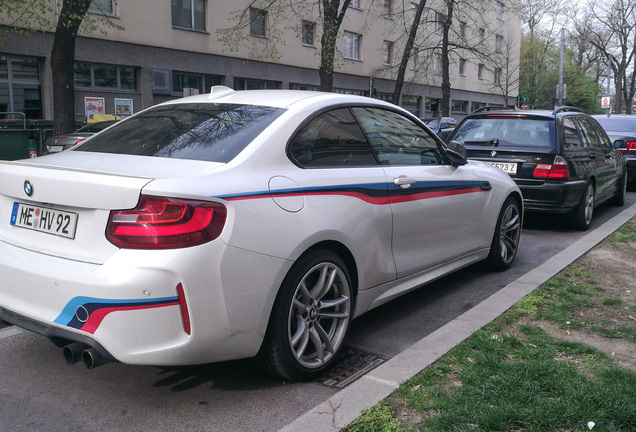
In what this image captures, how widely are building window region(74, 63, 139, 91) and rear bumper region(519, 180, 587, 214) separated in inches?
700

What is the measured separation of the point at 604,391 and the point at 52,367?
299cm

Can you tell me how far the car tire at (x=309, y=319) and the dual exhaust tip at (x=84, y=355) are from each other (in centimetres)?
80

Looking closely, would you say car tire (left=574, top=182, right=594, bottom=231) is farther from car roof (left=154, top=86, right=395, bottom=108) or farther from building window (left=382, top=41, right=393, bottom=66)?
building window (left=382, top=41, right=393, bottom=66)

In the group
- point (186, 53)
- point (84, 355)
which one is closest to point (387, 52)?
point (186, 53)

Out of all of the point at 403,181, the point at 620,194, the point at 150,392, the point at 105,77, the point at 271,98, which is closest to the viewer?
the point at 150,392

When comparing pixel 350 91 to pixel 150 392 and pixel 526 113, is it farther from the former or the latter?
pixel 150 392

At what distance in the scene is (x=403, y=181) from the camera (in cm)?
411

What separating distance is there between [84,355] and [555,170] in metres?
6.41

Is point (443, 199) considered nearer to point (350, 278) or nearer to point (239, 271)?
point (350, 278)

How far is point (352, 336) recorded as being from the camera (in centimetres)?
417

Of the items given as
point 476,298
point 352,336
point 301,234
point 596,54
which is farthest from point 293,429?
point 596,54

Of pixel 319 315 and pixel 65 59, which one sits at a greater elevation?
pixel 65 59

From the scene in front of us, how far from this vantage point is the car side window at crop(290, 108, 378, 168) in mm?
3543

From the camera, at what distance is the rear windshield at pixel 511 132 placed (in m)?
7.90
